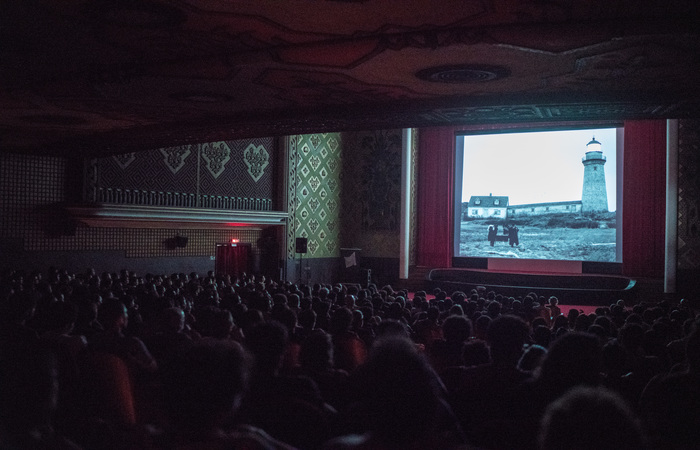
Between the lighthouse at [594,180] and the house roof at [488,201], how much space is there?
2585 millimetres

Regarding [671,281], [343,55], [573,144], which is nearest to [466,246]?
[573,144]

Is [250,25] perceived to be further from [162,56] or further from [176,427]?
[176,427]

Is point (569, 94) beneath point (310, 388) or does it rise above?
above

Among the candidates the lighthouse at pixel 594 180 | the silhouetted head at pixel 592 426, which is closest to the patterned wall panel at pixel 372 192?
the lighthouse at pixel 594 180

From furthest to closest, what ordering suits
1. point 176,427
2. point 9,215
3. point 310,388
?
point 9,215 → point 310,388 → point 176,427

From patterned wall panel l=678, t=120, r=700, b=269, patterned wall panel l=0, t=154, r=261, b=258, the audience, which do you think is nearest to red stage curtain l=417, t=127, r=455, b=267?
patterned wall panel l=678, t=120, r=700, b=269

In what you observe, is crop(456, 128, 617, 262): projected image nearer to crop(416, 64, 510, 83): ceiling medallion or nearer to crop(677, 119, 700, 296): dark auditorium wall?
crop(677, 119, 700, 296): dark auditorium wall

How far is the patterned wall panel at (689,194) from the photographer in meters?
15.5

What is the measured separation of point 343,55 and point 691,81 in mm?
3834

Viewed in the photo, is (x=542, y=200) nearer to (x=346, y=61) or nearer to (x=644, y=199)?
(x=644, y=199)

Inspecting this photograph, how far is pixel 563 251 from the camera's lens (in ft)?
59.5

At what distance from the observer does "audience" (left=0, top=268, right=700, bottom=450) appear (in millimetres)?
1666

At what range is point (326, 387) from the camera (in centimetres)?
321

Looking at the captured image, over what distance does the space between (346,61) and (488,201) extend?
14.9 meters
